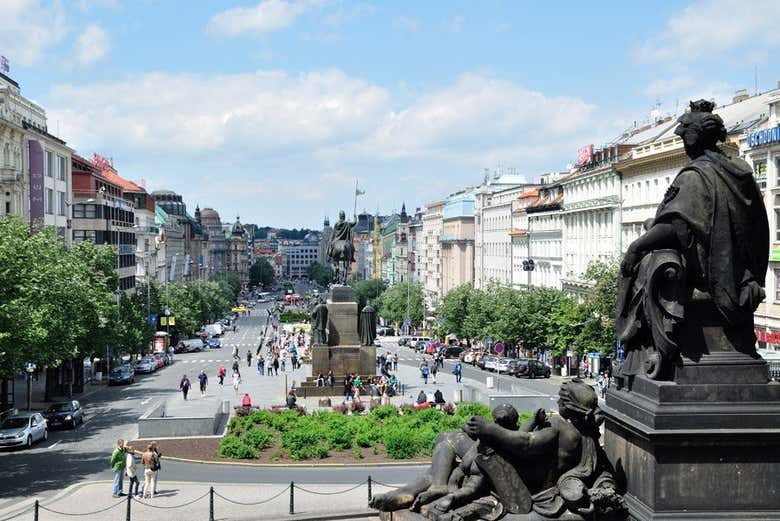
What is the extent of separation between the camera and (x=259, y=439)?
106ft

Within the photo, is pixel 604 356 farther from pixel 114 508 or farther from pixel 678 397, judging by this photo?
pixel 678 397

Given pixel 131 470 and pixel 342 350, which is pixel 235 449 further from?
pixel 342 350

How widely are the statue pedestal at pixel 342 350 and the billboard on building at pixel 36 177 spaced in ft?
123

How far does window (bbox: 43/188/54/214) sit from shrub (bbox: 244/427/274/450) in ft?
170

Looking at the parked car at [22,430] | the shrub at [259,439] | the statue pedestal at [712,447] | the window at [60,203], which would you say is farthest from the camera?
the window at [60,203]

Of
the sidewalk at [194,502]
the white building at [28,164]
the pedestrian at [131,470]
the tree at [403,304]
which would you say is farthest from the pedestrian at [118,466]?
the tree at [403,304]

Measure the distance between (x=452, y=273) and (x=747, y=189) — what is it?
14016cm

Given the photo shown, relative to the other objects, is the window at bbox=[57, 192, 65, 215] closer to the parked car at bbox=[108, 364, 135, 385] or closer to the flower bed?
the parked car at bbox=[108, 364, 135, 385]

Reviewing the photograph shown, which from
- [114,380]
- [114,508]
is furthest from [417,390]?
[114,508]

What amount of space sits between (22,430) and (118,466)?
456 inches

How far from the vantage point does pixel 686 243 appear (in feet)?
35.7

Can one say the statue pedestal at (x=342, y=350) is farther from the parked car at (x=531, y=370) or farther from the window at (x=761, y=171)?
the window at (x=761, y=171)

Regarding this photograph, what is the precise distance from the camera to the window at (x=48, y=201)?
262ft

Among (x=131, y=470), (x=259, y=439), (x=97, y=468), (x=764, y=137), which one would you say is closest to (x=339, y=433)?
(x=259, y=439)
